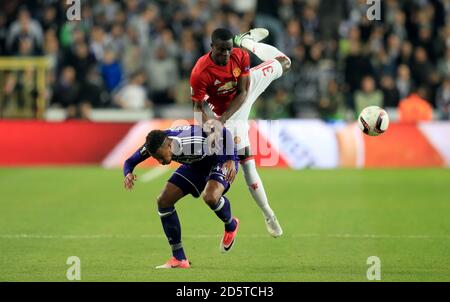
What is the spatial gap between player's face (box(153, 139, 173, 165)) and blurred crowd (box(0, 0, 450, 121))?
12.2 meters

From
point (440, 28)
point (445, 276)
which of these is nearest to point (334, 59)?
point (440, 28)

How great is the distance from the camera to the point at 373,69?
22.1m

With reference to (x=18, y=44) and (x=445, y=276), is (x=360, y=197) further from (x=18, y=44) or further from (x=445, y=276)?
(x=18, y=44)

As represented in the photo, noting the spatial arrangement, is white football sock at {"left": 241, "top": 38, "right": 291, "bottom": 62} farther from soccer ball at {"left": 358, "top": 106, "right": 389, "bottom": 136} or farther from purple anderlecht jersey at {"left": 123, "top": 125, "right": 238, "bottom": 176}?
purple anderlecht jersey at {"left": 123, "top": 125, "right": 238, "bottom": 176}

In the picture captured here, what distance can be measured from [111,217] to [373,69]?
9548 millimetres

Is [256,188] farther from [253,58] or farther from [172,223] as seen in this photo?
[253,58]

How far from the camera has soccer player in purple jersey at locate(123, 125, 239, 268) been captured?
33.2 ft

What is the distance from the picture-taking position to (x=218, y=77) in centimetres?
→ 1139

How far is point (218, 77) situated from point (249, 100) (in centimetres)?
64

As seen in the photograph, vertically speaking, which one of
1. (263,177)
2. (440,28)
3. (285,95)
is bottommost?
(263,177)

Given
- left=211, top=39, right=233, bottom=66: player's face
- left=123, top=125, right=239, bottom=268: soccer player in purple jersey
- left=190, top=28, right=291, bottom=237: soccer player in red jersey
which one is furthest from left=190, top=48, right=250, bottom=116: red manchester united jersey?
left=123, top=125, right=239, bottom=268: soccer player in purple jersey

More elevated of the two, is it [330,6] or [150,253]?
[330,6]

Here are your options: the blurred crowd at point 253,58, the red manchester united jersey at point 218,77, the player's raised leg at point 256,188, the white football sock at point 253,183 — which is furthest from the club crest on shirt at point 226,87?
the blurred crowd at point 253,58

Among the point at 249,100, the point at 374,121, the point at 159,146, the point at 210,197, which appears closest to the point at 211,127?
the point at 210,197
